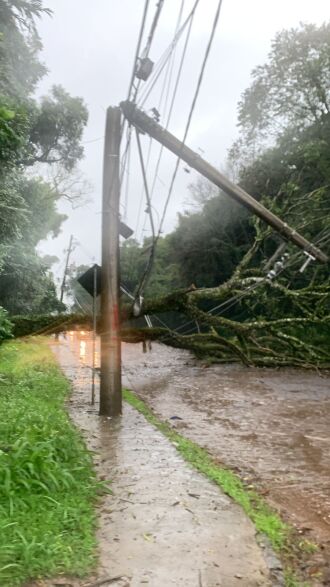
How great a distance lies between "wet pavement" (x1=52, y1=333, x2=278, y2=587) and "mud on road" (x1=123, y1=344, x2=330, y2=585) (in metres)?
0.62

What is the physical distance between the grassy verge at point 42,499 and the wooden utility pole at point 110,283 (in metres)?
1.77

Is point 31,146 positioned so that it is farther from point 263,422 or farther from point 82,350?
point 263,422

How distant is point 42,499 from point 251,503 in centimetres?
208

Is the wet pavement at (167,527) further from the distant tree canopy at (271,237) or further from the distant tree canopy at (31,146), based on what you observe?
the distant tree canopy at (31,146)

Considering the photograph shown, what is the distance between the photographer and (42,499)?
4.17 m

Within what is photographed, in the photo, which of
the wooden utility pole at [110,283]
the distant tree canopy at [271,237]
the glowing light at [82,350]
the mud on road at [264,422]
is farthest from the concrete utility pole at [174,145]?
the glowing light at [82,350]

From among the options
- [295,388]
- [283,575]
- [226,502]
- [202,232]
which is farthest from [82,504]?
[202,232]

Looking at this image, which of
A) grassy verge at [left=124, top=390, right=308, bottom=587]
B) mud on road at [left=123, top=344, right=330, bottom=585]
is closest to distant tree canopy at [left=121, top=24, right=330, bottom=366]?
mud on road at [left=123, top=344, right=330, bottom=585]

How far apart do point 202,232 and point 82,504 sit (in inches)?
994

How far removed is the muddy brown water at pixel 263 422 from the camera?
526 cm

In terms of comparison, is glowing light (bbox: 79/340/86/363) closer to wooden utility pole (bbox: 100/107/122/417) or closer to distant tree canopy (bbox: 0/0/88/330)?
distant tree canopy (bbox: 0/0/88/330)

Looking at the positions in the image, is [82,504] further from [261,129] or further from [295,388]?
[261,129]

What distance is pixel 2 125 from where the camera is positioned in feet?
16.4

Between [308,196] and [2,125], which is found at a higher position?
[308,196]
